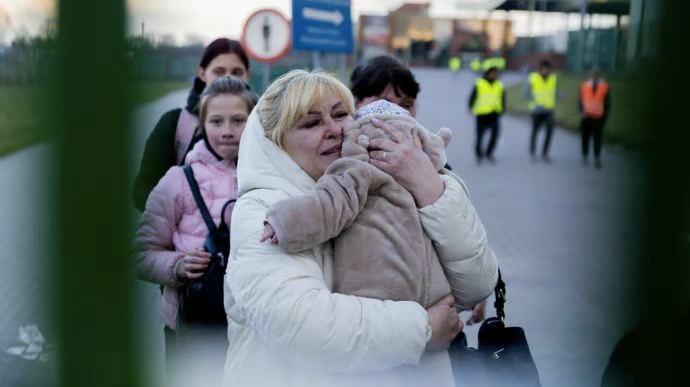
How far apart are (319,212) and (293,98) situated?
0.26 meters

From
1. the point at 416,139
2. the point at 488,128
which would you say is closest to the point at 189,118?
the point at 416,139

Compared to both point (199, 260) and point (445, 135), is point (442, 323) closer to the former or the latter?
point (445, 135)

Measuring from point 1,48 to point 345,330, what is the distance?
0.59 m

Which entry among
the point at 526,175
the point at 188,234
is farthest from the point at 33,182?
the point at 526,175

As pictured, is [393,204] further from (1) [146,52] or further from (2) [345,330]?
Answer: (1) [146,52]

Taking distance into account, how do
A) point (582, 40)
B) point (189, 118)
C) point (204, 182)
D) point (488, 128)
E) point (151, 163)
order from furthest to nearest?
1. point (488, 128)
2. point (189, 118)
3. point (204, 182)
4. point (151, 163)
5. point (582, 40)

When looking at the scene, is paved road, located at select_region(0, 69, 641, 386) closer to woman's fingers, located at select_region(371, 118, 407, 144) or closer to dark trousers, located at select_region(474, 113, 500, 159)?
woman's fingers, located at select_region(371, 118, 407, 144)

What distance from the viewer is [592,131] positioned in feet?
3.59

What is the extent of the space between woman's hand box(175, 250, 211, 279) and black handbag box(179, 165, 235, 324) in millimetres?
11

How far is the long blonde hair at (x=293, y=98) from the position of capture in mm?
1308

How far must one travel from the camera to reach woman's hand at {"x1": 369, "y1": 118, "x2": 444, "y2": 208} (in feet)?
4.01

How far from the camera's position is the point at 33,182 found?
2.72 feet

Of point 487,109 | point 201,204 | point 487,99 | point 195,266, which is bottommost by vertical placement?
point 487,109

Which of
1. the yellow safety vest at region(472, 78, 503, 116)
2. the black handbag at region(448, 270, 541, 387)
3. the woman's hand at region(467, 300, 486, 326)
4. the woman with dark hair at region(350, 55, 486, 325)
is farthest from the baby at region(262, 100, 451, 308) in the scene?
the yellow safety vest at region(472, 78, 503, 116)
